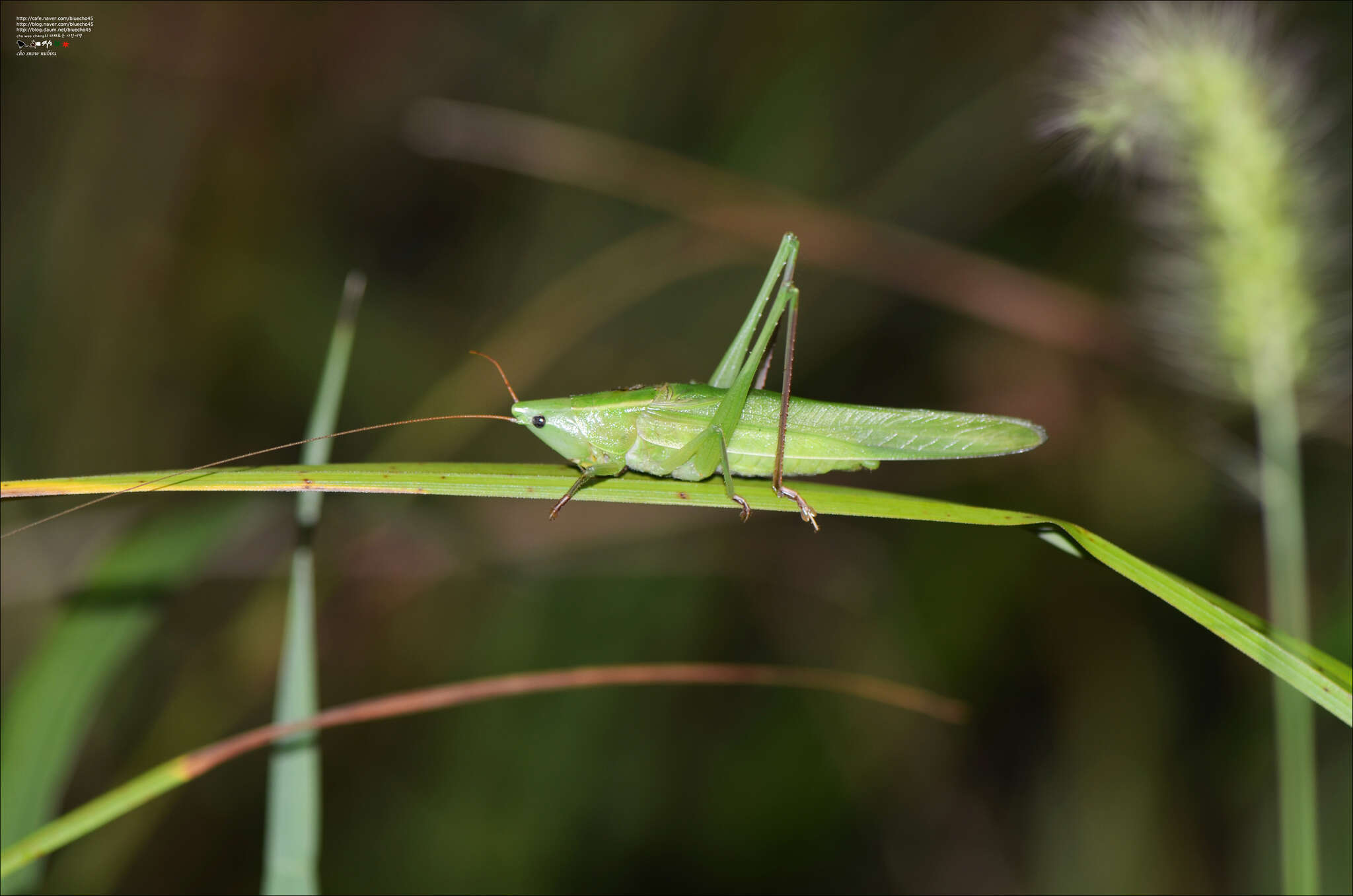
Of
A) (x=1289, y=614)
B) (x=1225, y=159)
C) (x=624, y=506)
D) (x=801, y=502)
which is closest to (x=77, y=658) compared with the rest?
(x=801, y=502)

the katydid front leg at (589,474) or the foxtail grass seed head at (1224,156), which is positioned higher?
the foxtail grass seed head at (1224,156)

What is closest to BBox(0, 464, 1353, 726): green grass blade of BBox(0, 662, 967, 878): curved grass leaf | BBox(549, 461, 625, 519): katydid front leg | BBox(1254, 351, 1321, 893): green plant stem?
BBox(549, 461, 625, 519): katydid front leg

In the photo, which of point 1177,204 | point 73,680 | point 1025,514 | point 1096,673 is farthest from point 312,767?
point 1096,673

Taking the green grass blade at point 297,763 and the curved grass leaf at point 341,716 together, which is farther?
the green grass blade at point 297,763

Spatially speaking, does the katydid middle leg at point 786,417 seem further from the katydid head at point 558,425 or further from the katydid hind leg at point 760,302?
the katydid head at point 558,425

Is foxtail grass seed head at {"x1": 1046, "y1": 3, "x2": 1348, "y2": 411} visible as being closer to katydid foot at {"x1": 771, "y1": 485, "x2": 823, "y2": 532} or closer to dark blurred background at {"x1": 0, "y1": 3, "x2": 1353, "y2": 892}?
dark blurred background at {"x1": 0, "y1": 3, "x2": 1353, "y2": 892}

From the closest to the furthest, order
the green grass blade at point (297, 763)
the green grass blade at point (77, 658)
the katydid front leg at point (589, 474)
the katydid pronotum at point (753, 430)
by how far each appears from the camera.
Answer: the green grass blade at point (297, 763) < the green grass blade at point (77, 658) < the katydid front leg at point (589, 474) < the katydid pronotum at point (753, 430)

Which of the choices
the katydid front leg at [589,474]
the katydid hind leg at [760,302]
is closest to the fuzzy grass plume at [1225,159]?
the katydid hind leg at [760,302]
